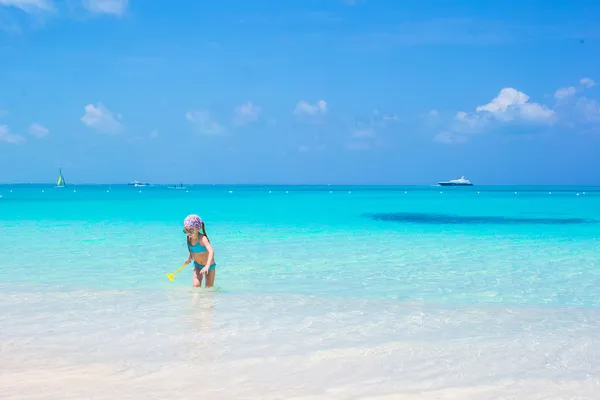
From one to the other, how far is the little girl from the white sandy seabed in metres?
0.61

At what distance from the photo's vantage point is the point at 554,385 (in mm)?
5051

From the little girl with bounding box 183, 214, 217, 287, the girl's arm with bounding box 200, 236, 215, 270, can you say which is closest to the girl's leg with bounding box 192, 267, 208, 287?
the little girl with bounding box 183, 214, 217, 287

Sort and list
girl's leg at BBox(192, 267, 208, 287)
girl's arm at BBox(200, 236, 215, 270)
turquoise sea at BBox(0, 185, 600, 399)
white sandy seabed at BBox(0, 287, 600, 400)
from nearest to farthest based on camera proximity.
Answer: white sandy seabed at BBox(0, 287, 600, 400) → turquoise sea at BBox(0, 185, 600, 399) → girl's arm at BBox(200, 236, 215, 270) → girl's leg at BBox(192, 267, 208, 287)

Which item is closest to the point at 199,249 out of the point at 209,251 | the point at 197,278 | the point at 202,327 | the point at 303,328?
the point at 209,251

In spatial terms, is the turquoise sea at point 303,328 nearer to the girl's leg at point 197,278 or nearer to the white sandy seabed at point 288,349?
the white sandy seabed at point 288,349

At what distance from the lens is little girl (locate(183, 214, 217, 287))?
8836 mm

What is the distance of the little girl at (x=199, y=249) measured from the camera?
8.84 meters

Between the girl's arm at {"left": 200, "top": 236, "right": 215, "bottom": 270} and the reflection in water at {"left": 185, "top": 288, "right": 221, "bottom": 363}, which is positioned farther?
the girl's arm at {"left": 200, "top": 236, "right": 215, "bottom": 270}

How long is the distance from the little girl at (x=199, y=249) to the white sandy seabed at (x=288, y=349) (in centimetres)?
61

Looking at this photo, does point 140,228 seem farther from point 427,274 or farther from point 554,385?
point 554,385

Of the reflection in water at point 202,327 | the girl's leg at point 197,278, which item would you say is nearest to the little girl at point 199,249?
the girl's leg at point 197,278

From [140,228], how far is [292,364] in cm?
2149

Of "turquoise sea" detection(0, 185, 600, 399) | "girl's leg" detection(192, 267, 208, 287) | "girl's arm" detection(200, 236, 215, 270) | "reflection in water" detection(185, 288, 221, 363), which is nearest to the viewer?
"turquoise sea" detection(0, 185, 600, 399)

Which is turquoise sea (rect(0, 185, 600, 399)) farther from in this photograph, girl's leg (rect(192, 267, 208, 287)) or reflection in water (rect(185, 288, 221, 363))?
girl's leg (rect(192, 267, 208, 287))
